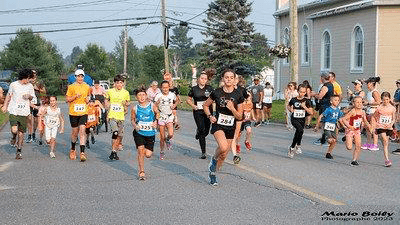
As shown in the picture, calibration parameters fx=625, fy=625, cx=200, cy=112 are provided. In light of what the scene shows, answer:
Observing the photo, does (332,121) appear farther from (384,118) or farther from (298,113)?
(384,118)

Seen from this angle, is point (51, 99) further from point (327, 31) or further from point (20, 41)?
point (20, 41)

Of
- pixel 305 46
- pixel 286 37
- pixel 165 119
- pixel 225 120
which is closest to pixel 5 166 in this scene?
pixel 165 119

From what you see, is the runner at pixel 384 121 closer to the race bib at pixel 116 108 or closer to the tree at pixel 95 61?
the race bib at pixel 116 108

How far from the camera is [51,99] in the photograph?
14.6 meters

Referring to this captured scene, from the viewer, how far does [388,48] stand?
27.5m

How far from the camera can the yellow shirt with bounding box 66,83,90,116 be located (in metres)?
12.8

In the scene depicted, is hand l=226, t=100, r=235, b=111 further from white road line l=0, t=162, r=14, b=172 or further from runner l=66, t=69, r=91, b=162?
white road line l=0, t=162, r=14, b=172

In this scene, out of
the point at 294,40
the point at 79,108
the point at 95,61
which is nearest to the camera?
the point at 79,108

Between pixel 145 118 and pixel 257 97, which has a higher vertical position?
pixel 145 118

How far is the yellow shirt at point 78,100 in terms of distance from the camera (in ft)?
42.0

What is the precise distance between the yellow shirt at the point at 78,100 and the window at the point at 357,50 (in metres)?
19.1

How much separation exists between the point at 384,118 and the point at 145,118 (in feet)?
16.8

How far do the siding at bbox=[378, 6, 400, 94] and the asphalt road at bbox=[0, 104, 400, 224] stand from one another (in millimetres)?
14452

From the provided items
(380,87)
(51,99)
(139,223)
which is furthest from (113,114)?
(380,87)
